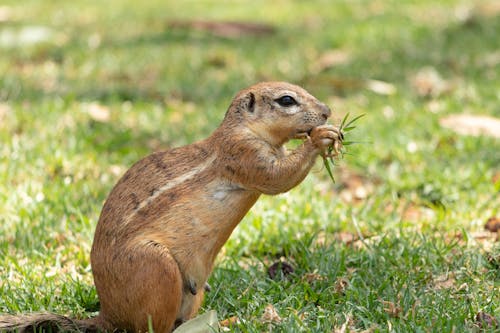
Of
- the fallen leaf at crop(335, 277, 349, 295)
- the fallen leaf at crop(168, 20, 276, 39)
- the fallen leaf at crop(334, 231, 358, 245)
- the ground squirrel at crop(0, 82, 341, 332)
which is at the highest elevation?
the ground squirrel at crop(0, 82, 341, 332)

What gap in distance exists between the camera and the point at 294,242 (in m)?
3.85

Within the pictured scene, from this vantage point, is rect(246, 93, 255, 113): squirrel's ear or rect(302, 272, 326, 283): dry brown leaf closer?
rect(246, 93, 255, 113): squirrel's ear

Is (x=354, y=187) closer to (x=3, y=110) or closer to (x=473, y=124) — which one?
(x=473, y=124)

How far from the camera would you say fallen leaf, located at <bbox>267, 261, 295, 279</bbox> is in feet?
11.7

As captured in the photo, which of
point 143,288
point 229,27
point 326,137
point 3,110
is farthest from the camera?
point 229,27

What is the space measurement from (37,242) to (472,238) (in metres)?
2.11

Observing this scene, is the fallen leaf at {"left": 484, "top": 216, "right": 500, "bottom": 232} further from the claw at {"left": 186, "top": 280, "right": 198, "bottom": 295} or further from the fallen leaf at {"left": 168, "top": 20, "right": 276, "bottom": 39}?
the fallen leaf at {"left": 168, "top": 20, "right": 276, "bottom": 39}

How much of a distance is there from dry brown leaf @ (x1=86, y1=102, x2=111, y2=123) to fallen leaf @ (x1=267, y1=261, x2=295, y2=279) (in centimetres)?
258

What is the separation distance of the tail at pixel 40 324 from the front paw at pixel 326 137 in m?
1.11

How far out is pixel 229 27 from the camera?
9375 millimetres

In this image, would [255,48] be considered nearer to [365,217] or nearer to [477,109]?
[477,109]

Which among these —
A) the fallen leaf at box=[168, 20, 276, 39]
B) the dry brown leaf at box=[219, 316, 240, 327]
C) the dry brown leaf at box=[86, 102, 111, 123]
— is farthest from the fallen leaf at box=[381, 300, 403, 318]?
the fallen leaf at box=[168, 20, 276, 39]

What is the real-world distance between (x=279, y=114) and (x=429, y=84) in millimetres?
3743

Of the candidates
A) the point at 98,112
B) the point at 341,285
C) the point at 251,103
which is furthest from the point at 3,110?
the point at 341,285
